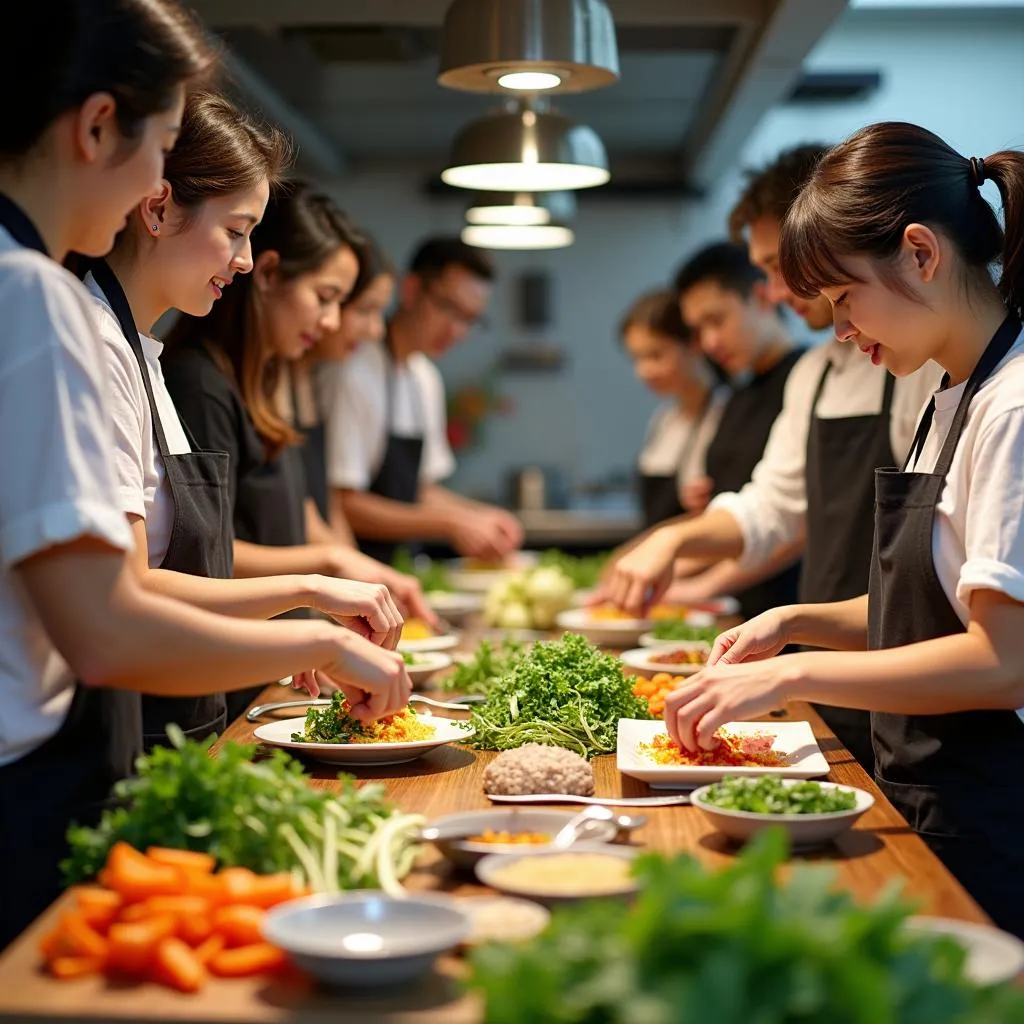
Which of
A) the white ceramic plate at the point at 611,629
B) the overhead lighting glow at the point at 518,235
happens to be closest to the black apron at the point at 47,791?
the white ceramic plate at the point at 611,629

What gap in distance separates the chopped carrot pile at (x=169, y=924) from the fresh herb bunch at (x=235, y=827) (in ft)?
0.14

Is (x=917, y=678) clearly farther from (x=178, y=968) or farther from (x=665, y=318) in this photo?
(x=665, y=318)

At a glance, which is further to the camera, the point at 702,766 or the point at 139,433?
the point at 139,433

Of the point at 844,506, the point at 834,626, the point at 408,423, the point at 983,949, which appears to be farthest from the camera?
the point at 408,423

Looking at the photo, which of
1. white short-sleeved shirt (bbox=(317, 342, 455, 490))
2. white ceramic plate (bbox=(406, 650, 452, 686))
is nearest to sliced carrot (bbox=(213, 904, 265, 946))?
white ceramic plate (bbox=(406, 650, 452, 686))

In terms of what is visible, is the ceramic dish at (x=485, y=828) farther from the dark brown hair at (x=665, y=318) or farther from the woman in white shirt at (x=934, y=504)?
the dark brown hair at (x=665, y=318)

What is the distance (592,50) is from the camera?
3209 millimetres

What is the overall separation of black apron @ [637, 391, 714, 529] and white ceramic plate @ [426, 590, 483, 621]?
1707 mm

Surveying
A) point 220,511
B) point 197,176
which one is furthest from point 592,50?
point 220,511

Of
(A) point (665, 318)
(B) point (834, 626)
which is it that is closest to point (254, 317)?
(B) point (834, 626)

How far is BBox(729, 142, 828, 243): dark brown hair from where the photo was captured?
371cm

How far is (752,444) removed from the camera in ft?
16.4

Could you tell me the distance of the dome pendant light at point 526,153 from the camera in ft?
12.0

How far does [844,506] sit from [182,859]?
232 centimetres
